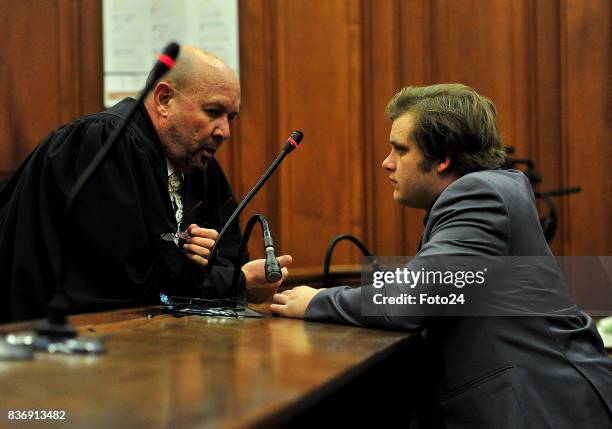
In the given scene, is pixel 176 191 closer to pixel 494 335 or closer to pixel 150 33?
pixel 494 335

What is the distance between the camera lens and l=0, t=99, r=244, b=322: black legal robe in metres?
2.55

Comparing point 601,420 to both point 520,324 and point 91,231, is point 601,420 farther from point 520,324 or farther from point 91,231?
point 91,231

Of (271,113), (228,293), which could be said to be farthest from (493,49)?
(228,293)

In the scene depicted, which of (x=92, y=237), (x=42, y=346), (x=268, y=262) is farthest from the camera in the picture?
(x=92, y=237)

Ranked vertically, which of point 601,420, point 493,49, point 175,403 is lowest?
point 601,420

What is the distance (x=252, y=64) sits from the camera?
4.99 m

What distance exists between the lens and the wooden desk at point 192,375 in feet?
3.37

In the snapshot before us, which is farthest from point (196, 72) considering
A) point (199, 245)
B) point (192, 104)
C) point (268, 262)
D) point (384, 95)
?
point (384, 95)

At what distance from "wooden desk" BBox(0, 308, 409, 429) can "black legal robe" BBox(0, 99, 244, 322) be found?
588 mm

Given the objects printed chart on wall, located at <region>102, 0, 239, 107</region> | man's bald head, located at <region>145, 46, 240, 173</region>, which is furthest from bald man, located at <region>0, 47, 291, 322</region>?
printed chart on wall, located at <region>102, 0, 239, 107</region>

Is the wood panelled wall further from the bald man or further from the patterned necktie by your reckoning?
the bald man

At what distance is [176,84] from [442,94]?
1098 mm

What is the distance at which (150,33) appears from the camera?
15.9 feet

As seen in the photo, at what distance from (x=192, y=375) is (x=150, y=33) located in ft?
12.7
